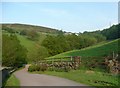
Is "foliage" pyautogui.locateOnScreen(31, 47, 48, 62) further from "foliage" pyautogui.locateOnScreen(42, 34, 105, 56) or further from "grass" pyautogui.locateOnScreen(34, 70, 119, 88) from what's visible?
"grass" pyautogui.locateOnScreen(34, 70, 119, 88)

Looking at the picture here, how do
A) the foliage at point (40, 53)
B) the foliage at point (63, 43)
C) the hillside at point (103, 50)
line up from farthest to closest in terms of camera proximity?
the foliage at point (63, 43) → the foliage at point (40, 53) → the hillside at point (103, 50)

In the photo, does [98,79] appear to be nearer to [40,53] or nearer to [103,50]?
[103,50]

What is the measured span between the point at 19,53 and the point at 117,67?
39179 mm

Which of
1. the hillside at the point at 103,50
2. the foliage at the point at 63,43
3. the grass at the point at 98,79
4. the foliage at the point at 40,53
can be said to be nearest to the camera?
the grass at the point at 98,79

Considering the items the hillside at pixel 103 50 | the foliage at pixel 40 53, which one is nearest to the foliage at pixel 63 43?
the foliage at pixel 40 53

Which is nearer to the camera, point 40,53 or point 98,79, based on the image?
point 98,79

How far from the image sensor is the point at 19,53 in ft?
194

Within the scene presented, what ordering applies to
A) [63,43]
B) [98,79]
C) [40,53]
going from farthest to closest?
[63,43] < [40,53] < [98,79]

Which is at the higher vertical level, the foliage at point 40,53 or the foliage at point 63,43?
the foliage at point 63,43

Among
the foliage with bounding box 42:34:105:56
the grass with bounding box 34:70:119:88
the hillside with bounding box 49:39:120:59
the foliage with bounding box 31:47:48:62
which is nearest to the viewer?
→ the grass with bounding box 34:70:119:88

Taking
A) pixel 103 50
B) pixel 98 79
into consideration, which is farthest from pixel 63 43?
pixel 98 79

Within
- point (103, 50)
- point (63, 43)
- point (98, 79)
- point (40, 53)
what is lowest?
point (98, 79)

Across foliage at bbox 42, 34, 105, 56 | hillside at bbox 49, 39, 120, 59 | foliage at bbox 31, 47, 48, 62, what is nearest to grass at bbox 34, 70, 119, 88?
hillside at bbox 49, 39, 120, 59

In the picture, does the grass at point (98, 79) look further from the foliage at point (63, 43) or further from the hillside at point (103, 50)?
the foliage at point (63, 43)
